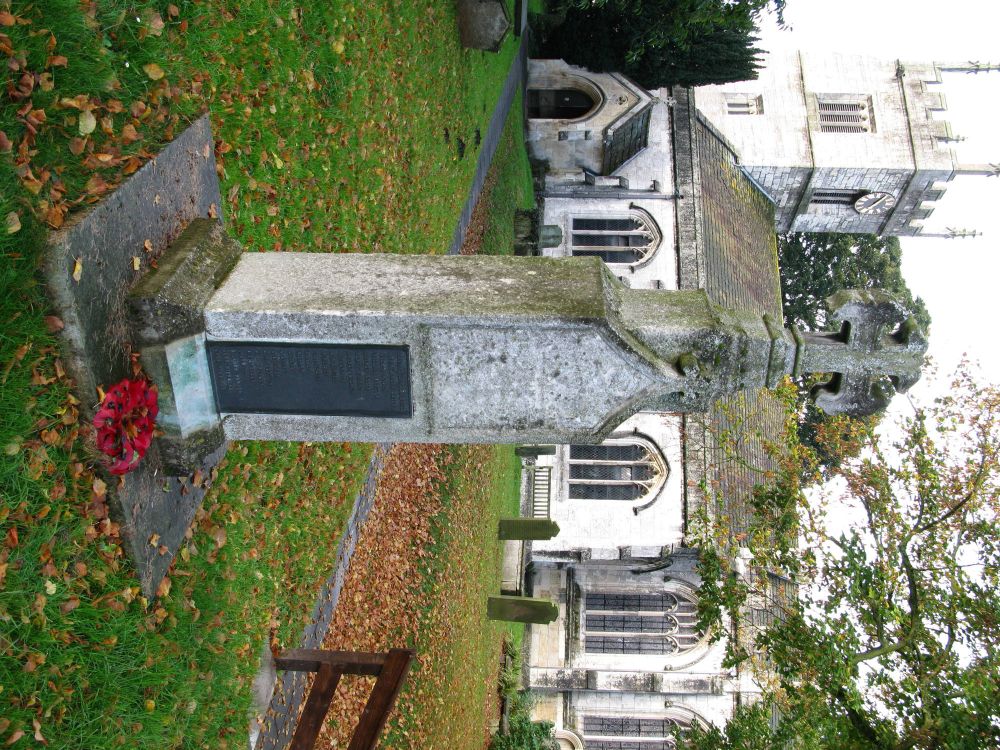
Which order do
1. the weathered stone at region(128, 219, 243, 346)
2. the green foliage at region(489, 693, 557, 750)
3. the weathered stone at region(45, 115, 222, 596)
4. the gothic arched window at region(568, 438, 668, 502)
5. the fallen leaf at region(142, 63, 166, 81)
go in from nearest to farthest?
the weathered stone at region(45, 115, 222, 596) → the weathered stone at region(128, 219, 243, 346) → the fallen leaf at region(142, 63, 166, 81) → the green foliage at region(489, 693, 557, 750) → the gothic arched window at region(568, 438, 668, 502)

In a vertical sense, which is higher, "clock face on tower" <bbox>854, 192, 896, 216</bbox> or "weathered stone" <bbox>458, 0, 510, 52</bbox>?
"weathered stone" <bbox>458, 0, 510, 52</bbox>

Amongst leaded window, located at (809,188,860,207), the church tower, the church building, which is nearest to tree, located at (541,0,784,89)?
the church building

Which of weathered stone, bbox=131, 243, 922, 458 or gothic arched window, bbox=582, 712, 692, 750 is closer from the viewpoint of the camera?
weathered stone, bbox=131, 243, 922, 458

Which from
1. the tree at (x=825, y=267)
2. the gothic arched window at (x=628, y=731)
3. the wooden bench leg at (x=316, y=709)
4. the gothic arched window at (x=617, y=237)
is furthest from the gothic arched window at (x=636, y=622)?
the tree at (x=825, y=267)

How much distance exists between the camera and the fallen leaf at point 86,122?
14.9 ft

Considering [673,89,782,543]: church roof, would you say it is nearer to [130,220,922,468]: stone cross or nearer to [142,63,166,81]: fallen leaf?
[130,220,922,468]: stone cross

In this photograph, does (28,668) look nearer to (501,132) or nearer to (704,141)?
(501,132)

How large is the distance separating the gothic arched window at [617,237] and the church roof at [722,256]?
0.93m

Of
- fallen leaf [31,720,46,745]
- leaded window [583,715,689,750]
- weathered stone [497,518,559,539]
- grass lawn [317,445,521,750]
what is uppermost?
fallen leaf [31,720,46,745]

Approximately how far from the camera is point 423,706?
41.3ft

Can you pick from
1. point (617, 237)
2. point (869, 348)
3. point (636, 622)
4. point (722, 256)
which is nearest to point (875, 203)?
point (722, 256)

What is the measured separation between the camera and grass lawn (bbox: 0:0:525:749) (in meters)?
4.17

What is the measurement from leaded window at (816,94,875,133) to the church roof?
2.80 m

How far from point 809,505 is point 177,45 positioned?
11.0 metres
